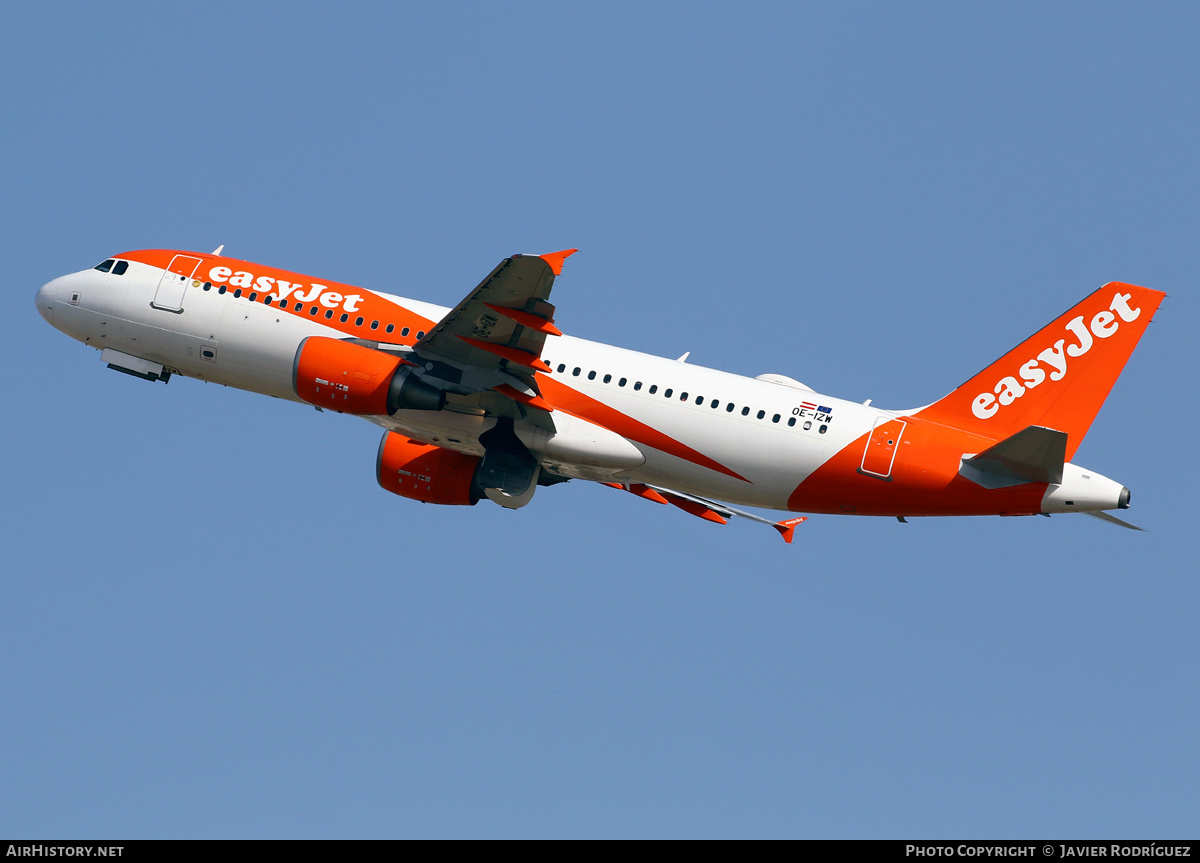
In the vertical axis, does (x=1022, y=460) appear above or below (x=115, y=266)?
below

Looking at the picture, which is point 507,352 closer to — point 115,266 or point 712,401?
point 712,401

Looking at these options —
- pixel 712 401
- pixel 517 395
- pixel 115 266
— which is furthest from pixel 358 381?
pixel 115 266

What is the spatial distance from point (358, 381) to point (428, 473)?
524 cm

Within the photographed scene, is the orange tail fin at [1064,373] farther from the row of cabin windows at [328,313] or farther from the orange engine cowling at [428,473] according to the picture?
the row of cabin windows at [328,313]

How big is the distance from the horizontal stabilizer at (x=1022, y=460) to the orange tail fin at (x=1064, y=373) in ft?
4.68

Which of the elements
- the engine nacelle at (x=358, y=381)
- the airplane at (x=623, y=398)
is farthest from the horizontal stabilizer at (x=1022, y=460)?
the engine nacelle at (x=358, y=381)

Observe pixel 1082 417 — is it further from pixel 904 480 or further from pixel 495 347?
pixel 495 347

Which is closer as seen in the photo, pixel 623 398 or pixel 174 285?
pixel 623 398

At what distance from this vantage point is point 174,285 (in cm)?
3741
